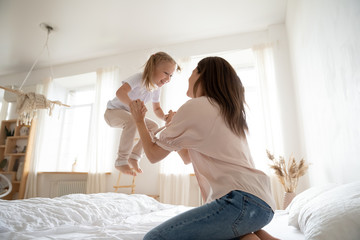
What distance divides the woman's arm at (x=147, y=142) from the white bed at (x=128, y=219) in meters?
0.50

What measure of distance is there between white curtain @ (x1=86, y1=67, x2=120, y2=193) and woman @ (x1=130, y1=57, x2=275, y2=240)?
3486 mm

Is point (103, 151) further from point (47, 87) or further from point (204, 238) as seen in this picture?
point (204, 238)

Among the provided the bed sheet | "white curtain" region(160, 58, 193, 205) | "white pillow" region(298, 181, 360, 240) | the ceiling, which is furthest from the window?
"white pillow" region(298, 181, 360, 240)

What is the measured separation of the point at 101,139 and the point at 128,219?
9.33 feet

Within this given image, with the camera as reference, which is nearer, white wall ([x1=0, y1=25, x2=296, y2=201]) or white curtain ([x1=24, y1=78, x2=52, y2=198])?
white wall ([x1=0, y1=25, x2=296, y2=201])

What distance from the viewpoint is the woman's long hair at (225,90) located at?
1.04m

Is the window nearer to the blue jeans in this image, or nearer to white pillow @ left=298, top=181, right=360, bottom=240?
the blue jeans

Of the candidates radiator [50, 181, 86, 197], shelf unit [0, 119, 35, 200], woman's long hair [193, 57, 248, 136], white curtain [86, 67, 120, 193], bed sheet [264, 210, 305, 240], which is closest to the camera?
woman's long hair [193, 57, 248, 136]

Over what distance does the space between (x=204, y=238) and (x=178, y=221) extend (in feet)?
0.35

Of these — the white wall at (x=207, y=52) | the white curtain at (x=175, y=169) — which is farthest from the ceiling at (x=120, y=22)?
the white curtain at (x=175, y=169)

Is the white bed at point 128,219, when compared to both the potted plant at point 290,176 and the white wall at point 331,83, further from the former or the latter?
the potted plant at point 290,176

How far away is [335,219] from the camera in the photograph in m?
0.89

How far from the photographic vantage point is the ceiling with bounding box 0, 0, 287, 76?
357cm


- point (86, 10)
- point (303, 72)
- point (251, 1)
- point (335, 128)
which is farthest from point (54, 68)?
point (335, 128)
